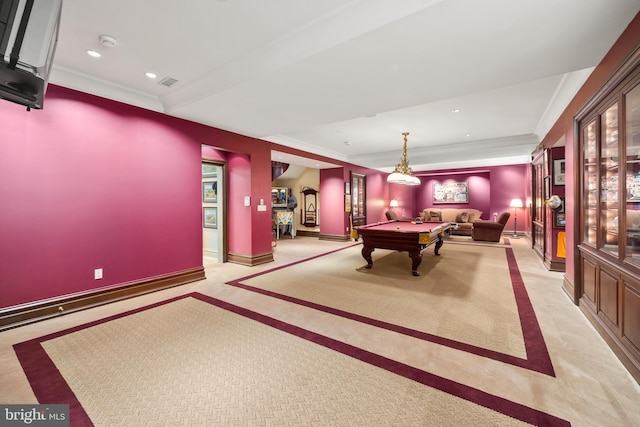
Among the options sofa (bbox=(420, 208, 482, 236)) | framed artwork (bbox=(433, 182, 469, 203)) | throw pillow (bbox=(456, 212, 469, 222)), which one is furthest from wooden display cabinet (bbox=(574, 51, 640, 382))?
framed artwork (bbox=(433, 182, 469, 203))

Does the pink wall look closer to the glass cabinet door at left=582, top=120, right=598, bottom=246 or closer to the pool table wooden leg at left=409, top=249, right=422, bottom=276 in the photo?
the pool table wooden leg at left=409, top=249, right=422, bottom=276

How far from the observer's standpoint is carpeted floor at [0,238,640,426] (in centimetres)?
161

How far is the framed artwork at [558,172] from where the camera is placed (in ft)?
15.6

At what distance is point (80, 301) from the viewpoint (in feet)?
10.4

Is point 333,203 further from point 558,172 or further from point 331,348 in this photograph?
point 331,348

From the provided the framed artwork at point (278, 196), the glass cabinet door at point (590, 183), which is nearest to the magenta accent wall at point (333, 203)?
the framed artwork at point (278, 196)

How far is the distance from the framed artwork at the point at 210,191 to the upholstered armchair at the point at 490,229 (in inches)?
303

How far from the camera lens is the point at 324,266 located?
5270mm

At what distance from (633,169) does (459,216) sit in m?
8.75

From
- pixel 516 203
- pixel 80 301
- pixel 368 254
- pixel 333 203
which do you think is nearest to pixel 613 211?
pixel 368 254

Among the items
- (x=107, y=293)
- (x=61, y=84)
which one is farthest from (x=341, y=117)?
(x=107, y=293)

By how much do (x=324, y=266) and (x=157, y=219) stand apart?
3006 mm

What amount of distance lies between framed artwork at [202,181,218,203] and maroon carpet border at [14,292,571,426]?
352cm

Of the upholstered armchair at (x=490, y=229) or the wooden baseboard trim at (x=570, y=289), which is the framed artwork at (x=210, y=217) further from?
the upholstered armchair at (x=490, y=229)
